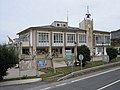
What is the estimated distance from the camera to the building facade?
47656 mm

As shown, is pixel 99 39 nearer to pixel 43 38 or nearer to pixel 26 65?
pixel 43 38

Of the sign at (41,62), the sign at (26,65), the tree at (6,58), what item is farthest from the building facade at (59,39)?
the tree at (6,58)

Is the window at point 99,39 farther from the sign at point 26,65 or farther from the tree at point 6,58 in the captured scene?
the tree at point 6,58

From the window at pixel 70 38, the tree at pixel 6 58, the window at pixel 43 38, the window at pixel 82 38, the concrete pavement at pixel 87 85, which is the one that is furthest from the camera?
the window at pixel 82 38

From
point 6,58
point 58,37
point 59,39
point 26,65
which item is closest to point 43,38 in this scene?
point 58,37

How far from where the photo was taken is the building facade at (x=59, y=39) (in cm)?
4766

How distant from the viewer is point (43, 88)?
16.6 m

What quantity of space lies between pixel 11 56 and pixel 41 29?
91.3 ft

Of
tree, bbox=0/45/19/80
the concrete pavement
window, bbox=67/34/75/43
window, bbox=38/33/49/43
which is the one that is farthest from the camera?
window, bbox=67/34/75/43

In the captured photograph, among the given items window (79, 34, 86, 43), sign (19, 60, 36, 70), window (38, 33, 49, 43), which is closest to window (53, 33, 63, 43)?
window (38, 33, 49, 43)

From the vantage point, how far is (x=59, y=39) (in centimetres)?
5078

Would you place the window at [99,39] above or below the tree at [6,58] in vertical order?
above

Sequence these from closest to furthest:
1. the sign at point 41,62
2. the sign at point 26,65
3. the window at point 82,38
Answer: the sign at point 26,65 → the sign at point 41,62 → the window at point 82,38

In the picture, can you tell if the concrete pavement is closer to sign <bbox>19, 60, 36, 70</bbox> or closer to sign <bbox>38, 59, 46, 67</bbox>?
sign <bbox>19, 60, 36, 70</bbox>
